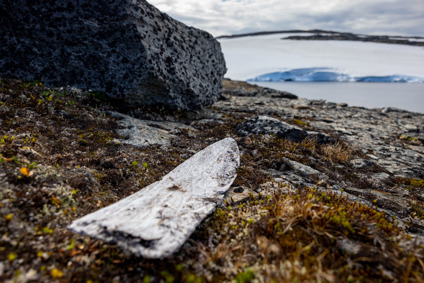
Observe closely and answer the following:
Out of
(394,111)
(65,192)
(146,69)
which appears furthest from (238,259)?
(394,111)

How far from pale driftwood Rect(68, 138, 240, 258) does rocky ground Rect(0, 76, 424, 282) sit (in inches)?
9.3

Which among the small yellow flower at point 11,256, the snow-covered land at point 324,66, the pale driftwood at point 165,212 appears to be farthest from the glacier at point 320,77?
the small yellow flower at point 11,256

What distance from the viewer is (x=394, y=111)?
20.9 metres

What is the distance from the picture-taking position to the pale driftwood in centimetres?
328

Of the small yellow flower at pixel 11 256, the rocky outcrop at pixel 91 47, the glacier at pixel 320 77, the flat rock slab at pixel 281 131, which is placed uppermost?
the rocky outcrop at pixel 91 47

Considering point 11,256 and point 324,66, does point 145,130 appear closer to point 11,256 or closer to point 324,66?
point 11,256

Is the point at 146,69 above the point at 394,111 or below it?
above

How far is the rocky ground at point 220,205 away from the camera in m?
3.16

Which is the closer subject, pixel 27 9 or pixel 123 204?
pixel 123 204

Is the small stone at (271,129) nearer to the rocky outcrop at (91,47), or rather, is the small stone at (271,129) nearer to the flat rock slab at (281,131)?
the flat rock slab at (281,131)

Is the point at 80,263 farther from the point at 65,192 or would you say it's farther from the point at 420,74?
the point at 420,74

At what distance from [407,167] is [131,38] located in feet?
36.1

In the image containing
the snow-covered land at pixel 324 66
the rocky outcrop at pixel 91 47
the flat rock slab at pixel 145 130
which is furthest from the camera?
the snow-covered land at pixel 324 66

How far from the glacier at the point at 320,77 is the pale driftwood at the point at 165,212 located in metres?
40.4
